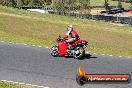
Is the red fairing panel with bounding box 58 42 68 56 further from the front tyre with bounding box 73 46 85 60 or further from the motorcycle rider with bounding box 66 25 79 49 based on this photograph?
the front tyre with bounding box 73 46 85 60

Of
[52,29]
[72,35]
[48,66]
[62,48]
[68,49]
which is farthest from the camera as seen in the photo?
[52,29]

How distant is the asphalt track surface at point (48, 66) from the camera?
1507cm

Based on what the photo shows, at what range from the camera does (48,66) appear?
57.7 ft

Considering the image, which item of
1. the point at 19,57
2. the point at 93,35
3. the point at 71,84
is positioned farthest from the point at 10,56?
the point at 93,35

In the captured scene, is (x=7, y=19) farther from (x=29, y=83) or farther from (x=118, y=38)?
(x=29, y=83)

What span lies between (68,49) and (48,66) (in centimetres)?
307

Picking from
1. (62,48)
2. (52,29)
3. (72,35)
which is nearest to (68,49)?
(62,48)

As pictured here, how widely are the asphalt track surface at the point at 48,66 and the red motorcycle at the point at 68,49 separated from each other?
1.17 ft

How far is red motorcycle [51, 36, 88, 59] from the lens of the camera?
64.7ft

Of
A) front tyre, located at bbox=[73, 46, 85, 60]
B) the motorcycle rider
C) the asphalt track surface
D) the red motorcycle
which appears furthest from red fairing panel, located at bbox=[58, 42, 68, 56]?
front tyre, located at bbox=[73, 46, 85, 60]

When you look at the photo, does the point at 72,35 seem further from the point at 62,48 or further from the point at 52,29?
the point at 52,29

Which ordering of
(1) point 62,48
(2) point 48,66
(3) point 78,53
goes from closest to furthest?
(2) point 48,66 < (3) point 78,53 < (1) point 62,48

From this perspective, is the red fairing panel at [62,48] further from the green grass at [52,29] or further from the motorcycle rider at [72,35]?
the green grass at [52,29]

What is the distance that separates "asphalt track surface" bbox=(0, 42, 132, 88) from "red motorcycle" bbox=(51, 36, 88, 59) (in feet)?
1.17
